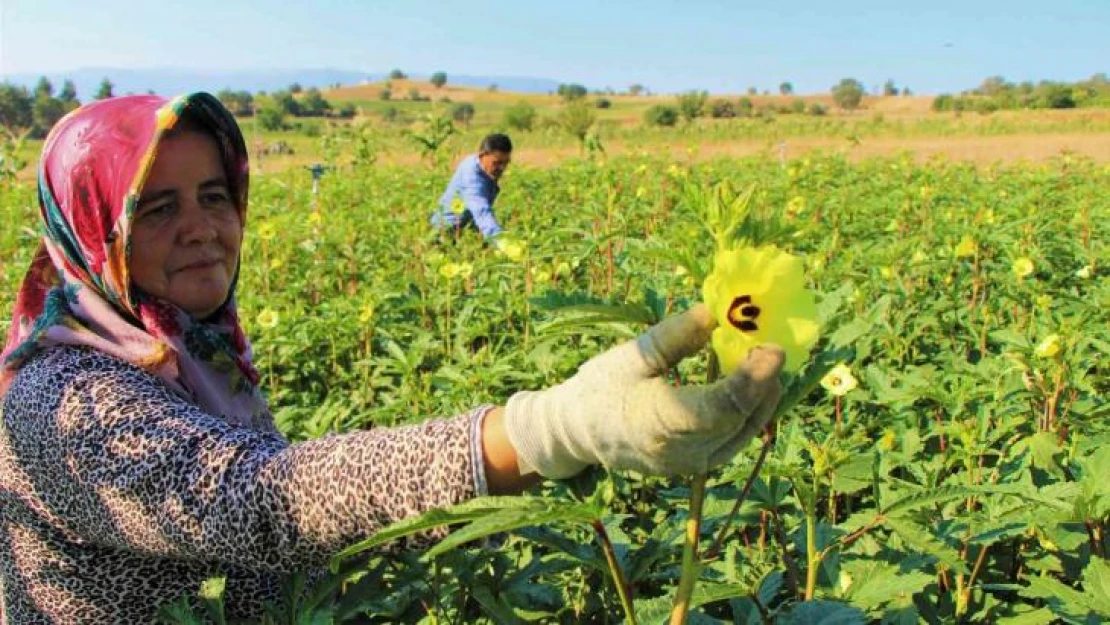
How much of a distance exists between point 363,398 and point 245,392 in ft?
4.98

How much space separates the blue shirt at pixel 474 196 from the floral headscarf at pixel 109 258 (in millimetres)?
4432

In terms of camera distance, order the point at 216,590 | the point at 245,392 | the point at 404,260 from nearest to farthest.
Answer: the point at 216,590
the point at 245,392
the point at 404,260

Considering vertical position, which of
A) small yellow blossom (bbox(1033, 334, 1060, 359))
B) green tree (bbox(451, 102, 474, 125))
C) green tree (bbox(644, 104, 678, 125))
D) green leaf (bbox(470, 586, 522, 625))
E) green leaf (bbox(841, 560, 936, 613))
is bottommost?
green leaf (bbox(470, 586, 522, 625))

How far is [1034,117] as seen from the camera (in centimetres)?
3247

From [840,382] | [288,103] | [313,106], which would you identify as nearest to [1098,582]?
[840,382]

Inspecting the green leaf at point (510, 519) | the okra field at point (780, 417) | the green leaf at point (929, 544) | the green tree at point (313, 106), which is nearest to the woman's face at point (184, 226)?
→ the okra field at point (780, 417)

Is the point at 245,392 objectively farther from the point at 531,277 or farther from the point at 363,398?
the point at 531,277

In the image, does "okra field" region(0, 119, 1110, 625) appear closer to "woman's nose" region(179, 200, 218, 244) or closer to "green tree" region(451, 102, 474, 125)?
"woman's nose" region(179, 200, 218, 244)

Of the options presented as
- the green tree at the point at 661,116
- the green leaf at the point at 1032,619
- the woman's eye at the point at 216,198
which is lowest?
the green leaf at the point at 1032,619

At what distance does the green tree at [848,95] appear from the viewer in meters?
66.3

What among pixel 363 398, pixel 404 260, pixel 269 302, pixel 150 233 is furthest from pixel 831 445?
pixel 404 260

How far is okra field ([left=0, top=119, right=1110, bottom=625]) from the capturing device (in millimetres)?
1090

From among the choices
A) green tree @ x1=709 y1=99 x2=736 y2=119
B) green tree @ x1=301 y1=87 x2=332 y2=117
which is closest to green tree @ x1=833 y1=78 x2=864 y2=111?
green tree @ x1=709 y1=99 x2=736 y2=119

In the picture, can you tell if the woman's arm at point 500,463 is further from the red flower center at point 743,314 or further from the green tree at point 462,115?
the green tree at point 462,115
